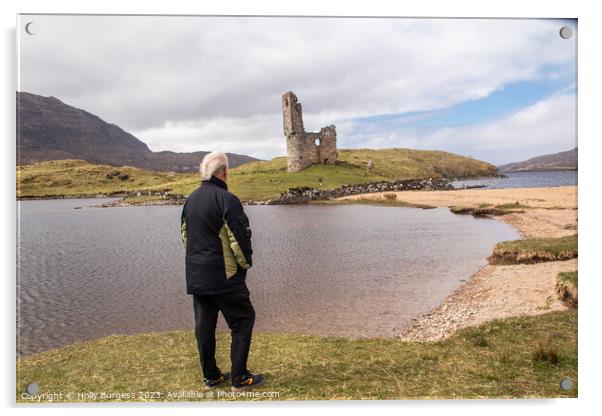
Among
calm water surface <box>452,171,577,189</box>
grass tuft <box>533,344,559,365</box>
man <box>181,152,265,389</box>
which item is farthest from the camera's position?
calm water surface <box>452,171,577,189</box>

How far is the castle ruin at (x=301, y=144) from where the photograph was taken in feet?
45.8

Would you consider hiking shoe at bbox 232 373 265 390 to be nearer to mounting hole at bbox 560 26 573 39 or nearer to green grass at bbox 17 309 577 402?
green grass at bbox 17 309 577 402

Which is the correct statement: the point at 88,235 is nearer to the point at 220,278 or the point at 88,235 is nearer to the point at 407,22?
the point at 220,278

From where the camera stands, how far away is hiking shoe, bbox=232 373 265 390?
5.56 metres

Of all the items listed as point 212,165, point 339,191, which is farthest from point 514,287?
point 339,191

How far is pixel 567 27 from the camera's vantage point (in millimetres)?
7141

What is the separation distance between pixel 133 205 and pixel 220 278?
57.6ft

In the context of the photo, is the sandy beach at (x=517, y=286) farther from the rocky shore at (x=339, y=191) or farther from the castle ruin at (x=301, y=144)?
the rocky shore at (x=339, y=191)

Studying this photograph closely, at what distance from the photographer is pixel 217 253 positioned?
494 centimetres

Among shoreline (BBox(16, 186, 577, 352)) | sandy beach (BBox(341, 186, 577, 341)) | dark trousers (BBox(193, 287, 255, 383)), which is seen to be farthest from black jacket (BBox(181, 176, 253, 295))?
sandy beach (BBox(341, 186, 577, 341))

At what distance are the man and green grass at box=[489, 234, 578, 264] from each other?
31.9 ft

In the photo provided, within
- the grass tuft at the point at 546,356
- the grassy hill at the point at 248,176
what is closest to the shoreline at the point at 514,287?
the grass tuft at the point at 546,356

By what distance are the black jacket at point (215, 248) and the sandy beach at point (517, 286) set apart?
5.37 m
